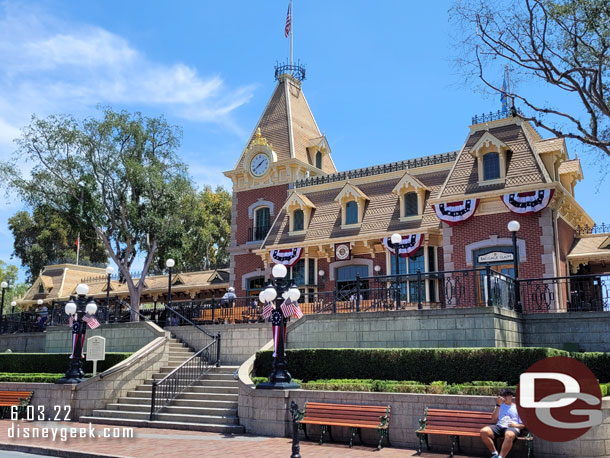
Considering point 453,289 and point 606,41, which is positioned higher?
point 606,41

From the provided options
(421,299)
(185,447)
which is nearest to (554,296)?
(421,299)

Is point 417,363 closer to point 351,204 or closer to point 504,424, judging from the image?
point 504,424

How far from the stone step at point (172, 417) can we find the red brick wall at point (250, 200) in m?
15.8

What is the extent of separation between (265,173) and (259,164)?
32.3 inches

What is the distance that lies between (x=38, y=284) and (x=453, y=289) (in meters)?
37.4

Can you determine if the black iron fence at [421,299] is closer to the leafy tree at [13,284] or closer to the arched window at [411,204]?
the arched window at [411,204]

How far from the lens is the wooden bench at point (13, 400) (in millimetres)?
18484

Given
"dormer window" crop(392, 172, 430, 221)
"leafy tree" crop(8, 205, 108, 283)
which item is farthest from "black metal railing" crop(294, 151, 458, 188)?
"leafy tree" crop(8, 205, 108, 283)

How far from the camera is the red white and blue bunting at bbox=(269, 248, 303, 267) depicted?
28406 millimetres

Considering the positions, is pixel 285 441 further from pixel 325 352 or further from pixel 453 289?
pixel 453 289

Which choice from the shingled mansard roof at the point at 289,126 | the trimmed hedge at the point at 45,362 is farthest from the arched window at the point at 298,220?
the trimmed hedge at the point at 45,362

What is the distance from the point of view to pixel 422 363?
14.5 meters

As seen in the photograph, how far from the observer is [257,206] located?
3225cm

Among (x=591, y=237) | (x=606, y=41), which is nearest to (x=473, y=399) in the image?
(x=606, y=41)
